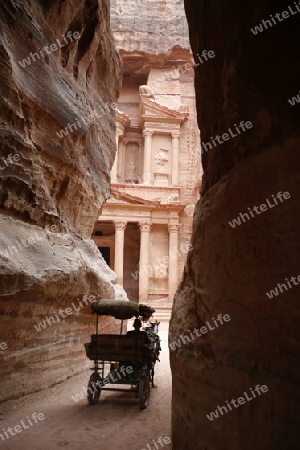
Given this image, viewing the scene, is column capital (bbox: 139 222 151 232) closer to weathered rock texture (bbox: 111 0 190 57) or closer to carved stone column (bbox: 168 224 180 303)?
carved stone column (bbox: 168 224 180 303)

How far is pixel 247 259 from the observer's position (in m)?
3.46

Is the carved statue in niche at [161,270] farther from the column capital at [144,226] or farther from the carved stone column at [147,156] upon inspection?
the carved stone column at [147,156]

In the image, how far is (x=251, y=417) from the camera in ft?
10.2

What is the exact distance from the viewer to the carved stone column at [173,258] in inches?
1072

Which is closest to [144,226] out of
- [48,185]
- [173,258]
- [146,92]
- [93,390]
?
[173,258]

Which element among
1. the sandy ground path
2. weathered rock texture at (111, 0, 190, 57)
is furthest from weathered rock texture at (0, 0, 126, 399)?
weathered rock texture at (111, 0, 190, 57)

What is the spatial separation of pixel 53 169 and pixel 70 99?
184 centimetres

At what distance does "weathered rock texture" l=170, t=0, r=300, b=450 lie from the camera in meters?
2.98

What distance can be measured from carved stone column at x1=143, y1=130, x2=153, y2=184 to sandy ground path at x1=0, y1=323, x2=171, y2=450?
78.1 ft

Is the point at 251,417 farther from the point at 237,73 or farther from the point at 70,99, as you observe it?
the point at 70,99

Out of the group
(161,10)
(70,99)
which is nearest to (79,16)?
(70,99)

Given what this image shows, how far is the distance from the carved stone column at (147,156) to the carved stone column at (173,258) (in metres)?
5.05

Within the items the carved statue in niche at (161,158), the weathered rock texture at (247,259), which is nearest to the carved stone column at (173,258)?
the carved statue in niche at (161,158)

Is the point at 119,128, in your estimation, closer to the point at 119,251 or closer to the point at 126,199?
the point at 126,199
